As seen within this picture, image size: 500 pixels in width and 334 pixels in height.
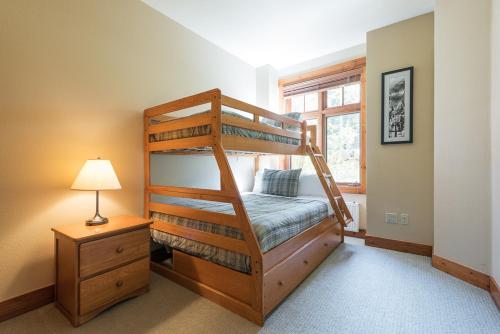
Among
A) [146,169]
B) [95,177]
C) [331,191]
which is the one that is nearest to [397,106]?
[331,191]

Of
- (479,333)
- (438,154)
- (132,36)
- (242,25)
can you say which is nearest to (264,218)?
(479,333)

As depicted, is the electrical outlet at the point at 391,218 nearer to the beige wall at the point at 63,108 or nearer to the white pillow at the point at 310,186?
the white pillow at the point at 310,186

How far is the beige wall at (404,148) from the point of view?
2635 mm

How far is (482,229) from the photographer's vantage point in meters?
2.01

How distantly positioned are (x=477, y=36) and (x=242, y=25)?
2.25m

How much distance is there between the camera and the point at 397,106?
2807 mm

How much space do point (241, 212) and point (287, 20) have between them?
2347 millimetres

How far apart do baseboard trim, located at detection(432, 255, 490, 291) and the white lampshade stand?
293 centimetres

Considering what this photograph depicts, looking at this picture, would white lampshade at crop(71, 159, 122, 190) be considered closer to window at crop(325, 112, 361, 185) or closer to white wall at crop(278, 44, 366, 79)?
window at crop(325, 112, 361, 185)

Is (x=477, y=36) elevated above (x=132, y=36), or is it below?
below

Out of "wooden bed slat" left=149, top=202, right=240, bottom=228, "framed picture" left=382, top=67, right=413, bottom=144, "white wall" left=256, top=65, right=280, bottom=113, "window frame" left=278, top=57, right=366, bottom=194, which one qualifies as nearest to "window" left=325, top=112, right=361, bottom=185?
"window frame" left=278, top=57, right=366, bottom=194

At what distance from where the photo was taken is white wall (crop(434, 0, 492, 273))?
200cm

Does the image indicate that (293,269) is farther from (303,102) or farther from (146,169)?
(303,102)

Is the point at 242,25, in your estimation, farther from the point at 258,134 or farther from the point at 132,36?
the point at 258,134
